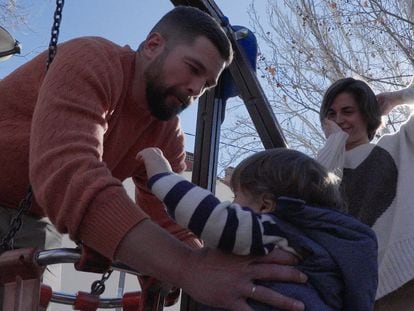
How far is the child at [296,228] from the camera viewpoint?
4.29 ft

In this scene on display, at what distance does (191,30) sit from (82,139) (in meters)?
0.69

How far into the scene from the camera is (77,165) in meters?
1.42

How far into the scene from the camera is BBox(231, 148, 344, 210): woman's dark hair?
1.42 meters

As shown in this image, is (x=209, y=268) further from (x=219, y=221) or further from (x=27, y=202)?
(x=27, y=202)

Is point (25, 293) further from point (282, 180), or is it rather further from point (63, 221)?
point (282, 180)

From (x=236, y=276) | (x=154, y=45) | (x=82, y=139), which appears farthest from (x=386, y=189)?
(x=82, y=139)

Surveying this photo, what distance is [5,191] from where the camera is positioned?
197 centimetres

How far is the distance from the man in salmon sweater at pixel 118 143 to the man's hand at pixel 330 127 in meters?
0.56

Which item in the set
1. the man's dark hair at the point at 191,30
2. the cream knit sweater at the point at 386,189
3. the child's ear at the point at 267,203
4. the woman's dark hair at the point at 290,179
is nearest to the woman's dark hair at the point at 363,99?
the cream knit sweater at the point at 386,189

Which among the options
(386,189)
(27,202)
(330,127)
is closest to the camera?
(27,202)

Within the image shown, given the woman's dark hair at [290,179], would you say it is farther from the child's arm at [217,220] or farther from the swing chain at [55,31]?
the swing chain at [55,31]

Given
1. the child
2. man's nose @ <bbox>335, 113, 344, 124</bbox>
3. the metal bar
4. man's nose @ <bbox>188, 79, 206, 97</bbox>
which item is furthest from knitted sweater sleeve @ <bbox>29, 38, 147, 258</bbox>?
man's nose @ <bbox>335, 113, 344, 124</bbox>

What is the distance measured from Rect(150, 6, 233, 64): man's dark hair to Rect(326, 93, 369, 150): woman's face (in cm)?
67

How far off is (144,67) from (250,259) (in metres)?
0.84
